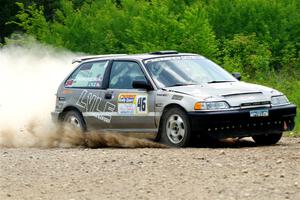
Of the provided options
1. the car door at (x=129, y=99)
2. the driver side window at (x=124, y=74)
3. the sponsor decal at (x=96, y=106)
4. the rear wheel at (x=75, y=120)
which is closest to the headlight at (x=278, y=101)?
the car door at (x=129, y=99)

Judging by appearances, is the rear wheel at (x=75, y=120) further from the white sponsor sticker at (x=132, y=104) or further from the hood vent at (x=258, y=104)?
the hood vent at (x=258, y=104)

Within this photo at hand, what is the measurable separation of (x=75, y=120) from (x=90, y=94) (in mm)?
549

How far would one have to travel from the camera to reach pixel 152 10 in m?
27.4

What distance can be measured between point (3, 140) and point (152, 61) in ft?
10.5

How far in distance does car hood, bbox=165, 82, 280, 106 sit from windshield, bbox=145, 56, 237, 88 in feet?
0.91

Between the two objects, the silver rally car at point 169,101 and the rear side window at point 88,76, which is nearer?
the silver rally car at point 169,101

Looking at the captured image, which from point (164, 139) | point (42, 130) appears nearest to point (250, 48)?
point (42, 130)

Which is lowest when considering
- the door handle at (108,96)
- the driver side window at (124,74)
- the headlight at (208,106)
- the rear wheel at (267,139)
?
the rear wheel at (267,139)

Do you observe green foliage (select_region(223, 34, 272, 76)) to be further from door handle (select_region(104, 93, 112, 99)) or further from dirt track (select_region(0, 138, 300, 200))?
dirt track (select_region(0, 138, 300, 200))

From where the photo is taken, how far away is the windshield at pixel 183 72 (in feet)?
44.5

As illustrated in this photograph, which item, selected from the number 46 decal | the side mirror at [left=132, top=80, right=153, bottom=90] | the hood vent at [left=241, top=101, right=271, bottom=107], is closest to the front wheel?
the number 46 decal

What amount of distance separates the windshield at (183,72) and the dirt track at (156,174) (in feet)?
5.16

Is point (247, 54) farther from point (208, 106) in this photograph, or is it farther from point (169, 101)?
point (208, 106)

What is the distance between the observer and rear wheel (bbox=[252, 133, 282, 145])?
1362 centimetres
